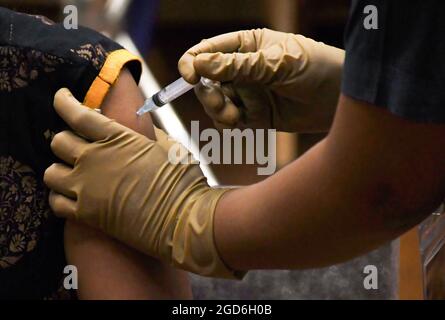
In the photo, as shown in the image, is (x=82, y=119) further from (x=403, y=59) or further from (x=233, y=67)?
(x=403, y=59)

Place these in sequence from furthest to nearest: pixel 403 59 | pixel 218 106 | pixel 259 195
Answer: pixel 218 106 → pixel 259 195 → pixel 403 59

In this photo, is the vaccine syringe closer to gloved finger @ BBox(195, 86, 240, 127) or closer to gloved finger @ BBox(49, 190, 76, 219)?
gloved finger @ BBox(195, 86, 240, 127)

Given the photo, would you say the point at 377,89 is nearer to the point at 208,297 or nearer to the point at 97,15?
the point at 97,15

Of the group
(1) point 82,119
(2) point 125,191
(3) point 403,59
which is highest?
(3) point 403,59

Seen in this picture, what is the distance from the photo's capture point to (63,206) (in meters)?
1.15

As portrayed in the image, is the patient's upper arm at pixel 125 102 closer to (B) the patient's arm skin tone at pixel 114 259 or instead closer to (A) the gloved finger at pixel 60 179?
(B) the patient's arm skin tone at pixel 114 259

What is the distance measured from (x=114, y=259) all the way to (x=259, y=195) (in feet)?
0.89

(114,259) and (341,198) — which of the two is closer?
(341,198)

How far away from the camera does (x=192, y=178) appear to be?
3.93ft

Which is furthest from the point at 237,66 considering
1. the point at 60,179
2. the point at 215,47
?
the point at 60,179

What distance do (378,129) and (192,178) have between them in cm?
37

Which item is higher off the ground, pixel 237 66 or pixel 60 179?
pixel 237 66

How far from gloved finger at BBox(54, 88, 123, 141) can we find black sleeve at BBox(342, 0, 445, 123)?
16.0 inches

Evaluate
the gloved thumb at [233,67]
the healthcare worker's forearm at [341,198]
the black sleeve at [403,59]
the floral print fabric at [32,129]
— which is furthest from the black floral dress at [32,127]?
the black sleeve at [403,59]
